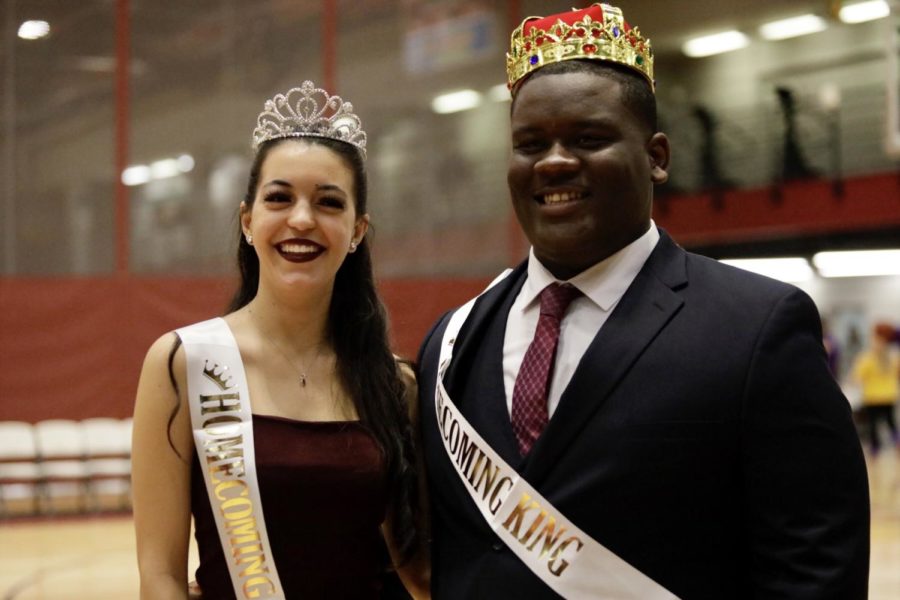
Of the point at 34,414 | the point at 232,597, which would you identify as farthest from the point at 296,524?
the point at 34,414

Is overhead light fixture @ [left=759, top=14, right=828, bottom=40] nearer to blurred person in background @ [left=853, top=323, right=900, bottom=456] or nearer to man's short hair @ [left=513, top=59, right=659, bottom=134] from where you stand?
→ blurred person in background @ [left=853, top=323, right=900, bottom=456]

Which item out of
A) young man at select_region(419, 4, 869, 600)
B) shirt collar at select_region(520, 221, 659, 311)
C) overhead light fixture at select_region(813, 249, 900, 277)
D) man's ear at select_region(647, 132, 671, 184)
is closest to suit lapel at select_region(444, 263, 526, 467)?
young man at select_region(419, 4, 869, 600)

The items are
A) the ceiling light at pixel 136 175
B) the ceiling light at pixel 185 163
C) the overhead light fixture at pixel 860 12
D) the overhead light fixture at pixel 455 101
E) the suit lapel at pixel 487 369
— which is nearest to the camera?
the suit lapel at pixel 487 369

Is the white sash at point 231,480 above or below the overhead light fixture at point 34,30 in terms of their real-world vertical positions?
below

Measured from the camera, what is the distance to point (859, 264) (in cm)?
1456

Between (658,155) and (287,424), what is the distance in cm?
89

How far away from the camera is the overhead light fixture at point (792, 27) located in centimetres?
1343

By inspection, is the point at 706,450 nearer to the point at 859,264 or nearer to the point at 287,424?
the point at 287,424

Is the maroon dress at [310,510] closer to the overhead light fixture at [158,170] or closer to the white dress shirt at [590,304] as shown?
the white dress shirt at [590,304]

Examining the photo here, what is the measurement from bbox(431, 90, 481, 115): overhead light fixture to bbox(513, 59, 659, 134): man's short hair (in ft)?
32.6

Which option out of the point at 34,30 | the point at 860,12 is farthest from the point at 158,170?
the point at 860,12

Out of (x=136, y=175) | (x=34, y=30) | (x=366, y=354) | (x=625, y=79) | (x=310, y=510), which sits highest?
(x=34, y=30)

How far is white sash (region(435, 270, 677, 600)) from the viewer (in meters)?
1.64

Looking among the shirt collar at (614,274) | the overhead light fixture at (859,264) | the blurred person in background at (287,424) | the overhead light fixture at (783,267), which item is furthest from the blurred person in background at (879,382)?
the shirt collar at (614,274)
